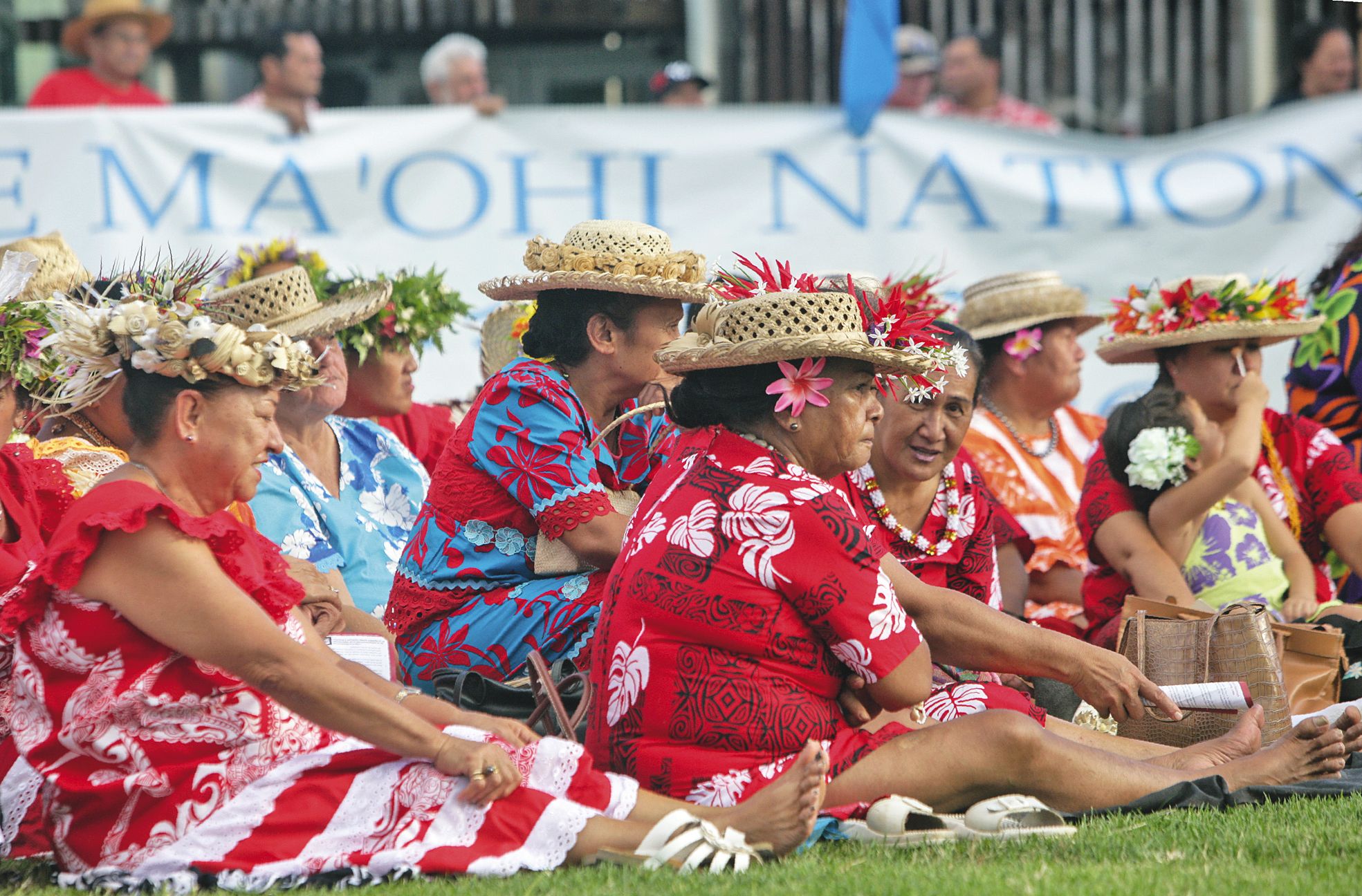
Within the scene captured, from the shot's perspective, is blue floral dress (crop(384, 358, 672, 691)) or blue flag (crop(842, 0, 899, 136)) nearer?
blue floral dress (crop(384, 358, 672, 691))

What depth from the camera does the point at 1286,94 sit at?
937 centimetres

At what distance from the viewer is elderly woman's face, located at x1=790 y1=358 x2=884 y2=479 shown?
3895mm

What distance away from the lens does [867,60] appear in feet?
28.2

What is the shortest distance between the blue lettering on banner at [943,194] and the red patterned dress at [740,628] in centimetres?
516

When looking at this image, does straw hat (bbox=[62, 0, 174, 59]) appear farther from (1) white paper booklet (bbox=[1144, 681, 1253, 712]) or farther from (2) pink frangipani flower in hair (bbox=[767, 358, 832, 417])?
(1) white paper booklet (bbox=[1144, 681, 1253, 712])

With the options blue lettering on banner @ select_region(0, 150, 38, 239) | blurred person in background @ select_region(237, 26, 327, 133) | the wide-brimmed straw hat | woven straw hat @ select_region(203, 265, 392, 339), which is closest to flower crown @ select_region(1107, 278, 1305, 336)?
the wide-brimmed straw hat

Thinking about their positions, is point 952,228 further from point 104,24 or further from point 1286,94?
point 104,24

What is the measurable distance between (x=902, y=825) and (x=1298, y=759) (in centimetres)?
124

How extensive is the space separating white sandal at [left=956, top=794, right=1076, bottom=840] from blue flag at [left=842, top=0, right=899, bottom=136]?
5529 millimetres

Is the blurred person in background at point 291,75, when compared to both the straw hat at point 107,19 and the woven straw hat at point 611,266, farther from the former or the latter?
the woven straw hat at point 611,266

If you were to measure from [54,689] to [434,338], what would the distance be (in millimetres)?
3143

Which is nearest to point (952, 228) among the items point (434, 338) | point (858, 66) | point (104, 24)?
point (858, 66)

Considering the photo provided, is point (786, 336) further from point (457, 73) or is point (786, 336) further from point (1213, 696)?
point (457, 73)

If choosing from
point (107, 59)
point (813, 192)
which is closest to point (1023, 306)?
point (813, 192)
